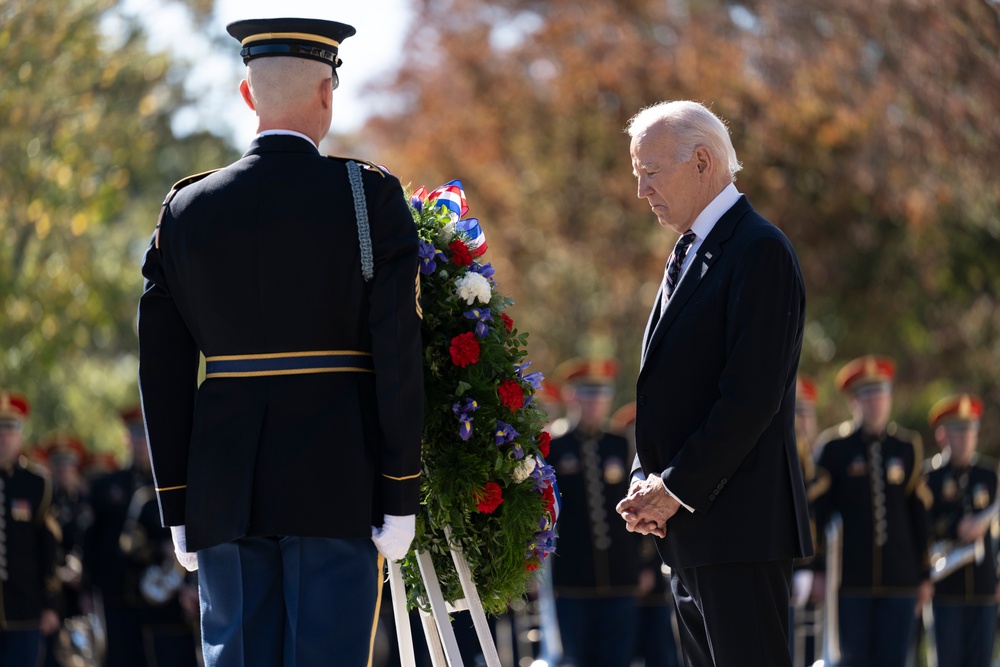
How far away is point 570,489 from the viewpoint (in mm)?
10578

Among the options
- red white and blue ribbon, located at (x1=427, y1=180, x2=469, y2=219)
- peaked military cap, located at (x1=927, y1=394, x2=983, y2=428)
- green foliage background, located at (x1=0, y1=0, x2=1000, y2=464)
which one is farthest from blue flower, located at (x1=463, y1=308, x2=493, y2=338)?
peaked military cap, located at (x1=927, y1=394, x2=983, y2=428)

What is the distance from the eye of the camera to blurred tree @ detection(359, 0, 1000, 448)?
14.2 meters

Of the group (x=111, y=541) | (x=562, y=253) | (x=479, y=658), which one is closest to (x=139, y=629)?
(x=111, y=541)

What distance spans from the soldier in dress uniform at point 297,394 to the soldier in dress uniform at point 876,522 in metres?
6.87

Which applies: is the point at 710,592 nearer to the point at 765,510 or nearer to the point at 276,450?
the point at 765,510

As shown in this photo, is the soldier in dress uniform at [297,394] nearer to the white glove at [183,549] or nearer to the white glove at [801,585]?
the white glove at [183,549]

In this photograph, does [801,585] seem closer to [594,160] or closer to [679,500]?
[679,500]

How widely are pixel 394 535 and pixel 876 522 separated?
6.98 metres

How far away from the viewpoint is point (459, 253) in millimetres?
4355

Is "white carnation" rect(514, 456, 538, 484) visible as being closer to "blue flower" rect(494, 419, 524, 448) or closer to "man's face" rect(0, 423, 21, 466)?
"blue flower" rect(494, 419, 524, 448)

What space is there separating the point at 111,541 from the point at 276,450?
337 inches

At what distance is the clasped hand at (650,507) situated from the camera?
13.4 ft

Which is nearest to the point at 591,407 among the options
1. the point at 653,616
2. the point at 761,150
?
the point at 653,616

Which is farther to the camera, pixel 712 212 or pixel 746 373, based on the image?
pixel 712 212
